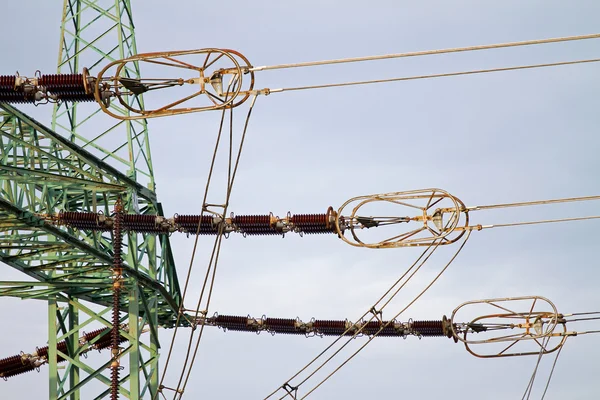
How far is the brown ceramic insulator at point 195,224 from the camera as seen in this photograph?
66.3 feet

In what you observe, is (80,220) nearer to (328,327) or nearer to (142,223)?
(142,223)

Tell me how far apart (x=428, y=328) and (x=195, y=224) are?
4508 millimetres

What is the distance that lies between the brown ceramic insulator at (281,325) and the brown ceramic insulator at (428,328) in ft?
8.42

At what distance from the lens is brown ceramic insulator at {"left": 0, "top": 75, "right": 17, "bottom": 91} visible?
16297 mm

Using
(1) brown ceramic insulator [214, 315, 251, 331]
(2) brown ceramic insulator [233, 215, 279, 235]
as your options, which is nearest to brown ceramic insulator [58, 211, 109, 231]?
(2) brown ceramic insulator [233, 215, 279, 235]

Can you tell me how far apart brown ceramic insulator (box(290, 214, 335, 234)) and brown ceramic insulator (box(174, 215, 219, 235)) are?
58.6 inches

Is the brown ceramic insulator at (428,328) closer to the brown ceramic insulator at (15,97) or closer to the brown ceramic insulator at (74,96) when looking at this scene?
the brown ceramic insulator at (74,96)

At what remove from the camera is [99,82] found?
1577 cm

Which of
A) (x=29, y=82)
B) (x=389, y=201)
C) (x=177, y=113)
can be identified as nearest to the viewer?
(x=177, y=113)

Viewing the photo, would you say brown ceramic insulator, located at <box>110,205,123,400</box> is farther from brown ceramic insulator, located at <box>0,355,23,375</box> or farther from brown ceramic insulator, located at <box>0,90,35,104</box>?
brown ceramic insulator, located at <box>0,355,23,375</box>

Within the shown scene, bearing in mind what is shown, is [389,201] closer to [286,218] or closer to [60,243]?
[286,218]

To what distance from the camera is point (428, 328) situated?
22.2 meters

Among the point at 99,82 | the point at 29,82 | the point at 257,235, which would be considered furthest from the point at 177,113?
the point at 257,235

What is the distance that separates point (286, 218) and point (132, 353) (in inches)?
165
